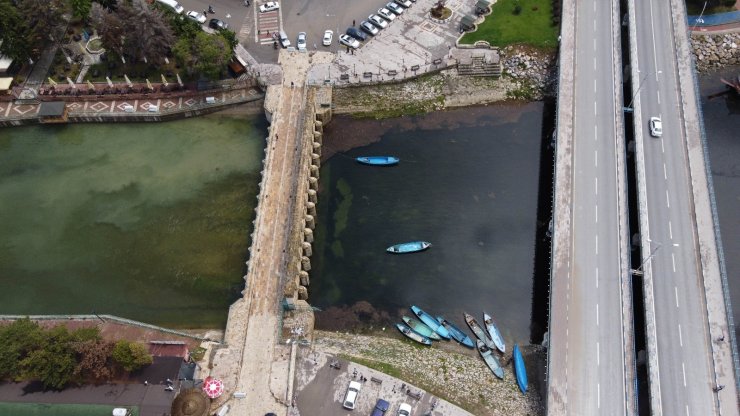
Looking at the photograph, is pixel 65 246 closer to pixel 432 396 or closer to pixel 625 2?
pixel 432 396

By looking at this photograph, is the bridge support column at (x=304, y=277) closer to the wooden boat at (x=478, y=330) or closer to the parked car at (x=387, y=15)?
the wooden boat at (x=478, y=330)

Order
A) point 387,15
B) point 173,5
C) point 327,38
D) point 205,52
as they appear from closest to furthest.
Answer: point 205,52
point 327,38
point 387,15
point 173,5

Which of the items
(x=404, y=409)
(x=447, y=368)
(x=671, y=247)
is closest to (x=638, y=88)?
(x=671, y=247)

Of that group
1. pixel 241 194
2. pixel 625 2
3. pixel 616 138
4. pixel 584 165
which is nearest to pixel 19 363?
pixel 241 194

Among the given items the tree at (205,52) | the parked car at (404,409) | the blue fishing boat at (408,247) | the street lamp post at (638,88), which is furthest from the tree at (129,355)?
the street lamp post at (638,88)

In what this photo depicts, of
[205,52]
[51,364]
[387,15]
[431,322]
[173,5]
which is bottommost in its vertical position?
[51,364]

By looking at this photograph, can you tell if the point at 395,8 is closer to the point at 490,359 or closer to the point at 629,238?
the point at 629,238

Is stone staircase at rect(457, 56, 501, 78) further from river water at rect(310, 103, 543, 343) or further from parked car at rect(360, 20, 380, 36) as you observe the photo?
parked car at rect(360, 20, 380, 36)
